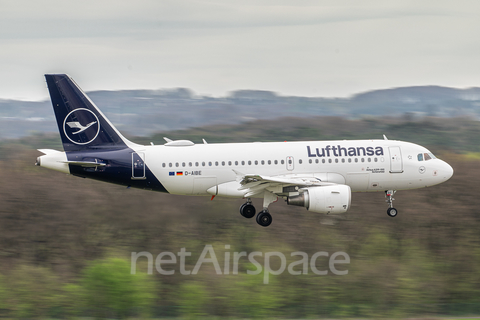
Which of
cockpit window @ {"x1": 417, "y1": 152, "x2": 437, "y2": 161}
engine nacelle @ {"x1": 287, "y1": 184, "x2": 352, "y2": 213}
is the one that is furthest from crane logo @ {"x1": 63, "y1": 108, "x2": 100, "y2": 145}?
cockpit window @ {"x1": 417, "y1": 152, "x2": 437, "y2": 161}

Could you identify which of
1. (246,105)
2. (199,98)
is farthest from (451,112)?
(199,98)

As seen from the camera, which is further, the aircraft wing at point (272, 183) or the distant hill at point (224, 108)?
the distant hill at point (224, 108)

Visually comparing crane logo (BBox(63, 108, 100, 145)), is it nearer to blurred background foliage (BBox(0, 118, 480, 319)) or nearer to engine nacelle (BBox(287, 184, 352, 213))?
engine nacelle (BBox(287, 184, 352, 213))

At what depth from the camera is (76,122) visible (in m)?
34.2

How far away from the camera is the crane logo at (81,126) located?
111 ft

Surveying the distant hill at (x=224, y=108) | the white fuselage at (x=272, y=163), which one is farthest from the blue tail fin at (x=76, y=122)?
the distant hill at (x=224, y=108)

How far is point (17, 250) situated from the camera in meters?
58.0

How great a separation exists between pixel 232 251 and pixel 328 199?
25.9 m

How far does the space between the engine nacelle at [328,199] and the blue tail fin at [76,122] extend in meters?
11.5

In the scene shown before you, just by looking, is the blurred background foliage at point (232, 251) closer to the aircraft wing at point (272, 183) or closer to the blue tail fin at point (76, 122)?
the blue tail fin at point (76, 122)

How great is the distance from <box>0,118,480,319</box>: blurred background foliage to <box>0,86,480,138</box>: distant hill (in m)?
44.1

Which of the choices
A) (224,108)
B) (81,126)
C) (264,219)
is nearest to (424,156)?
(264,219)

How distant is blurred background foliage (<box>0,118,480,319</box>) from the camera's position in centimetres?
5297

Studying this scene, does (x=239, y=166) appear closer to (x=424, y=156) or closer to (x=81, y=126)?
(x=81, y=126)
